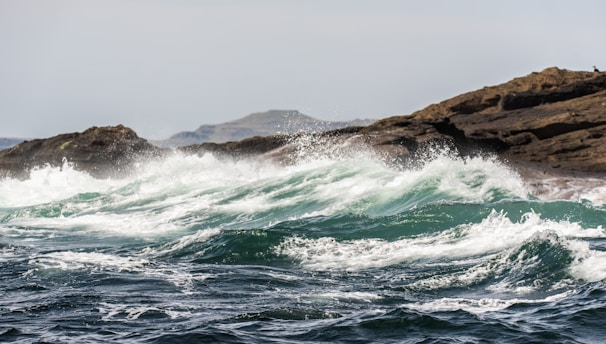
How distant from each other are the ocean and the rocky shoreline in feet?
5.12

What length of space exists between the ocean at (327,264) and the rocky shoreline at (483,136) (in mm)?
1562

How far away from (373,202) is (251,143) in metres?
17.3

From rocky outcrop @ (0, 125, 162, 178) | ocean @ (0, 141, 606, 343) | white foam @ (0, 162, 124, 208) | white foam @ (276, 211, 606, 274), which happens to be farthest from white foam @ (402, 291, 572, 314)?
rocky outcrop @ (0, 125, 162, 178)

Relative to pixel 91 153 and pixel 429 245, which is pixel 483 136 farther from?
pixel 91 153

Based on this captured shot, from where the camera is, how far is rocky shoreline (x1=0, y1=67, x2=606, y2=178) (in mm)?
36938

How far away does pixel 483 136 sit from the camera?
3919 cm

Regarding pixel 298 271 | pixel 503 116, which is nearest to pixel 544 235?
pixel 298 271

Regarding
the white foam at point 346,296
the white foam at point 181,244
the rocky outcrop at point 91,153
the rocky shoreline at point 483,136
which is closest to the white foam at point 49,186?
the rocky outcrop at point 91,153

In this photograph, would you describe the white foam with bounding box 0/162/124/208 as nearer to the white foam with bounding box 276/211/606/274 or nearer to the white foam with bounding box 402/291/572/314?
the white foam with bounding box 276/211/606/274

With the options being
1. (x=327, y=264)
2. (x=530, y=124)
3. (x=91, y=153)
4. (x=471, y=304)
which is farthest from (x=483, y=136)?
(x=471, y=304)

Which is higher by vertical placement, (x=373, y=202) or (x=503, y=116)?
(x=503, y=116)

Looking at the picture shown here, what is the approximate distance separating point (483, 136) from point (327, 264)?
22.0 m

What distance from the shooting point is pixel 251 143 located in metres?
47.5

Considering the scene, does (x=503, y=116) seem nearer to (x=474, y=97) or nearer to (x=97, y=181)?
(x=474, y=97)
